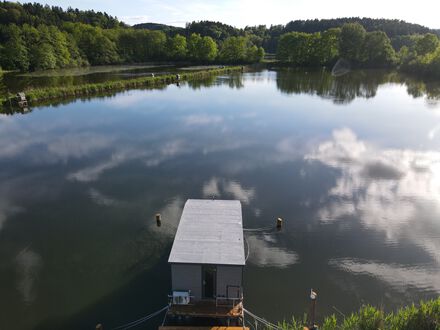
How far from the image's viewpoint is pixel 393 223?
21188 mm

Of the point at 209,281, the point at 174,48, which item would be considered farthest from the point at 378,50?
the point at 209,281

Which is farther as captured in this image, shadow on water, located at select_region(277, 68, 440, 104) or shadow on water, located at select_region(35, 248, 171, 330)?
shadow on water, located at select_region(277, 68, 440, 104)

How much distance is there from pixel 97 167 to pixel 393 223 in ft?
78.6

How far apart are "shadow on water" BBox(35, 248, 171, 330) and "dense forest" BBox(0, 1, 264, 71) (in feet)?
319

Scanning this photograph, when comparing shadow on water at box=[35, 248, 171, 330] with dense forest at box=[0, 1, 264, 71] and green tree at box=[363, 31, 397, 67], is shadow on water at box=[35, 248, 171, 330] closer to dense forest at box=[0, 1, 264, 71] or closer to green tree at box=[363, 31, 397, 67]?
dense forest at box=[0, 1, 264, 71]

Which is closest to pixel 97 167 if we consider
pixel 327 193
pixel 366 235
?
pixel 327 193

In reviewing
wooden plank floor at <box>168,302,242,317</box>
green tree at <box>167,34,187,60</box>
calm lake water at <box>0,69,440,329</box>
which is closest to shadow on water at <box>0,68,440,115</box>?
calm lake water at <box>0,69,440,329</box>

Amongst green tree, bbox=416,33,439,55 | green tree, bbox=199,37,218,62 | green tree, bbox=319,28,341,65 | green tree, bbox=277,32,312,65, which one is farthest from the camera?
green tree, bbox=199,37,218,62

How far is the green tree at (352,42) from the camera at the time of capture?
391 ft

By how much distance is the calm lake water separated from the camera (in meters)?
15.2

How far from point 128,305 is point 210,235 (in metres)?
4.86

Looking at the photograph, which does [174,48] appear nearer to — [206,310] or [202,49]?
[202,49]

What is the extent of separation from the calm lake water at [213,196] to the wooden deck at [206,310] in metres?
1.57

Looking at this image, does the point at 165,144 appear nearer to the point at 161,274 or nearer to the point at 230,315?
the point at 161,274
